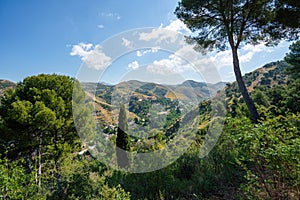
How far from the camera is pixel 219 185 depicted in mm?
2900

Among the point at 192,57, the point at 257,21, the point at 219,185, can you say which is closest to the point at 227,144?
the point at 219,185

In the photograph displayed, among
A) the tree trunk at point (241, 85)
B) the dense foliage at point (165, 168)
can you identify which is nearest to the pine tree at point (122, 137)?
the dense foliage at point (165, 168)

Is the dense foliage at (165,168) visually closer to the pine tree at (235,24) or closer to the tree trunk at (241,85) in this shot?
the tree trunk at (241,85)

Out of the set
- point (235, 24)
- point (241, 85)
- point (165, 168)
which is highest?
point (235, 24)

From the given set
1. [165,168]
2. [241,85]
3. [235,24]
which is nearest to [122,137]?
[165,168]

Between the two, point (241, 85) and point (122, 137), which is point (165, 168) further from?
point (241, 85)

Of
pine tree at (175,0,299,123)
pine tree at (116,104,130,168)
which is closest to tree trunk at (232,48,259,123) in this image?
pine tree at (175,0,299,123)

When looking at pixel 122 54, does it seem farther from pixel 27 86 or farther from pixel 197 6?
pixel 27 86

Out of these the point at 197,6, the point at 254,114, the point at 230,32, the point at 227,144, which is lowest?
the point at 227,144

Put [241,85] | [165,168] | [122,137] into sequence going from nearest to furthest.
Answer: [165,168]
[241,85]
[122,137]

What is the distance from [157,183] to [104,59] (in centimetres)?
267

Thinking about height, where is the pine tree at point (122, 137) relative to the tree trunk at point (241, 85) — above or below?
below

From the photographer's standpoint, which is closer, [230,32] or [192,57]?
[192,57]

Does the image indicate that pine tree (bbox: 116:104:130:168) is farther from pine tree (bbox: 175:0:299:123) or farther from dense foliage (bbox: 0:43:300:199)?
pine tree (bbox: 175:0:299:123)
